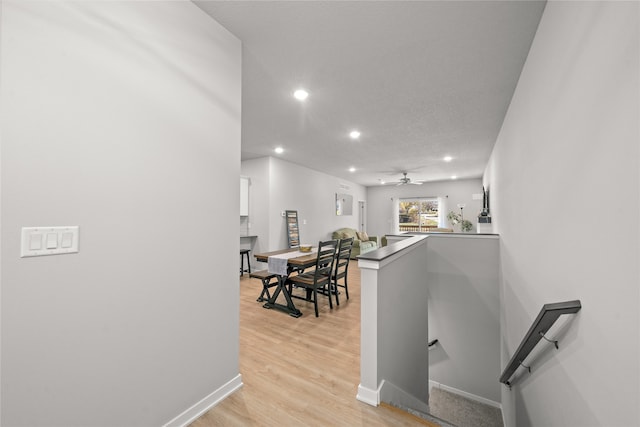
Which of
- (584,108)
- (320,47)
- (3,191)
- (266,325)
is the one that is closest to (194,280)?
(3,191)

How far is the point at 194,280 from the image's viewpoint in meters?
1.52

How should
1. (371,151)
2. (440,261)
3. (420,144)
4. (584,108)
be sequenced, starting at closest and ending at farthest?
(584,108) → (440,261) → (420,144) → (371,151)

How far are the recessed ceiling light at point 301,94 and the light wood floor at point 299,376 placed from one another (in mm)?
2600

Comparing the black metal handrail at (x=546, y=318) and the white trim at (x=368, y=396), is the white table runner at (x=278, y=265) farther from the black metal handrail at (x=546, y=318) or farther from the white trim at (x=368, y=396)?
the black metal handrail at (x=546, y=318)

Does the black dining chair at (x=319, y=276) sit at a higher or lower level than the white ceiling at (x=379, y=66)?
lower

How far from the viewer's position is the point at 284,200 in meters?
5.97

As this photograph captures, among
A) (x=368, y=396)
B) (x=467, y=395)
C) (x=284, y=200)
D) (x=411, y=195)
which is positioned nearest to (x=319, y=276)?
(x=368, y=396)

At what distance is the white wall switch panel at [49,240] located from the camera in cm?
95

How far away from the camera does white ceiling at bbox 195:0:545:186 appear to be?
164 cm

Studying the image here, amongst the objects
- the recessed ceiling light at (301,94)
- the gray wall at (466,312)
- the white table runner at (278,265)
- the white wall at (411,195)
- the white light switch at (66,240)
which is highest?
the recessed ceiling light at (301,94)

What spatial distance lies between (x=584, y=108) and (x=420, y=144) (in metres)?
3.69

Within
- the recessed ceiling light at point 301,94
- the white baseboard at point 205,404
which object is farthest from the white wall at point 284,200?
the white baseboard at point 205,404

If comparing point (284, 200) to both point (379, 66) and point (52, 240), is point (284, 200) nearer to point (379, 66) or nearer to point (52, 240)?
point (379, 66)

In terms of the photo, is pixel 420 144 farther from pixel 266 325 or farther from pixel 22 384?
pixel 22 384
